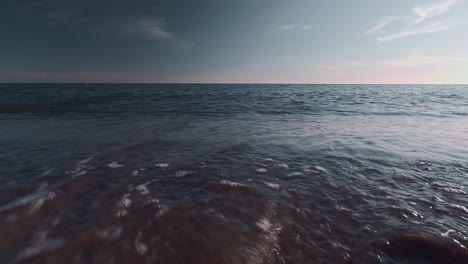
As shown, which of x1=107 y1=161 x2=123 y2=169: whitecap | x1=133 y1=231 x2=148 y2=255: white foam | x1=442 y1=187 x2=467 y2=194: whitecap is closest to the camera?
x1=133 y1=231 x2=148 y2=255: white foam

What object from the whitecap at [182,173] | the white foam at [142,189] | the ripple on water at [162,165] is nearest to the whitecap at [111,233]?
the white foam at [142,189]

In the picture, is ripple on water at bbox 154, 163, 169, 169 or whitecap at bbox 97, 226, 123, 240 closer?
whitecap at bbox 97, 226, 123, 240

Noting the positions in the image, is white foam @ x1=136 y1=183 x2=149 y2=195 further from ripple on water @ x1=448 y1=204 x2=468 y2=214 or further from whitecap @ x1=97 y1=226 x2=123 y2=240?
ripple on water @ x1=448 y1=204 x2=468 y2=214

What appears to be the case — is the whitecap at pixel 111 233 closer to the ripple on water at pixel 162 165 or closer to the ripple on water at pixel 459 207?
the ripple on water at pixel 162 165

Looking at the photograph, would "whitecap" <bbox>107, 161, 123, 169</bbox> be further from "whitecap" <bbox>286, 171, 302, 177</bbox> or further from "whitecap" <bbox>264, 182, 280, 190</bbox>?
"whitecap" <bbox>286, 171, 302, 177</bbox>

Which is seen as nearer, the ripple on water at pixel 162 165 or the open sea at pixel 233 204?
the open sea at pixel 233 204

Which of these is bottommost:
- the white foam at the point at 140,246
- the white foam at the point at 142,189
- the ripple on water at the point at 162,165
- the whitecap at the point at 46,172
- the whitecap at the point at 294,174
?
the ripple on water at the point at 162,165

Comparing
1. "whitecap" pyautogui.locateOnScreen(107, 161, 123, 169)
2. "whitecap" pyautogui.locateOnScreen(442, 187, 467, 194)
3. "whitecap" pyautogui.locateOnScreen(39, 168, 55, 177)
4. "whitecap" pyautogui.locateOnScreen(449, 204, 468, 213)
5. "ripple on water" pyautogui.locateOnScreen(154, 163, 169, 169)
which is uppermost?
"whitecap" pyautogui.locateOnScreen(449, 204, 468, 213)

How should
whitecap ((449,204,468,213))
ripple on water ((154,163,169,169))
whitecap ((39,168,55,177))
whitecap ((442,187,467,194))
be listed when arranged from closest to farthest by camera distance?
whitecap ((449,204,468,213)) < whitecap ((442,187,467,194)) < whitecap ((39,168,55,177)) < ripple on water ((154,163,169,169))

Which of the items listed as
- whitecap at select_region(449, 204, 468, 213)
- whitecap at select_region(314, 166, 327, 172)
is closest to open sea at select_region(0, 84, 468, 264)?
whitecap at select_region(449, 204, 468, 213)

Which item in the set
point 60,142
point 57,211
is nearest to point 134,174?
point 57,211

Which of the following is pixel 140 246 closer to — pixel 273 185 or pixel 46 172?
pixel 273 185

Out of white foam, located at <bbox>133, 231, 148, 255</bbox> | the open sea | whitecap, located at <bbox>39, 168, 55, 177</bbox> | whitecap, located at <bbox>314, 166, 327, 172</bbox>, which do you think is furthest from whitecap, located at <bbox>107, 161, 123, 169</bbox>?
whitecap, located at <bbox>314, 166, 327, 172</bbox>

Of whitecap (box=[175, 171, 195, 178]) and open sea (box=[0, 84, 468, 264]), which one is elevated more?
open sea (box=[0, 84, 468, 264])
